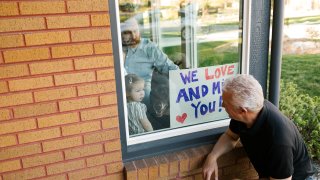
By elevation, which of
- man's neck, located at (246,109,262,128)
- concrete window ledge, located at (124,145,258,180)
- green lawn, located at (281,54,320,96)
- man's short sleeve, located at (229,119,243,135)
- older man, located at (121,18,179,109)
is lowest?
green lawn, located at (281,54,320,96)

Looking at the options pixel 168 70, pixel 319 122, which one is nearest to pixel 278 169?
pixel 168 70

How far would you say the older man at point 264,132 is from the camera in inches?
77.4

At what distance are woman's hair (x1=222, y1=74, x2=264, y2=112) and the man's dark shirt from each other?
139mm

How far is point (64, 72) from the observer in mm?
1965

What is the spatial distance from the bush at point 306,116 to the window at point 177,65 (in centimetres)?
128

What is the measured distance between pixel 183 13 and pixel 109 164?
1.29 meters

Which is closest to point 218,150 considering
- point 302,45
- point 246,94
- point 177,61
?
point 246,94

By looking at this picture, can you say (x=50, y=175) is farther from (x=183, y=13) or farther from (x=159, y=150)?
(x=183, y=13)

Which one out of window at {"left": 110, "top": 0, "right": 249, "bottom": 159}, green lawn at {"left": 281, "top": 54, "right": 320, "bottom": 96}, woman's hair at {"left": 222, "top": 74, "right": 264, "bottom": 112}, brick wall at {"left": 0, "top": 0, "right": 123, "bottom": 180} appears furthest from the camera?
green lawn at {"left": 281, "top": 54, "right": 320, "bottom": 96}

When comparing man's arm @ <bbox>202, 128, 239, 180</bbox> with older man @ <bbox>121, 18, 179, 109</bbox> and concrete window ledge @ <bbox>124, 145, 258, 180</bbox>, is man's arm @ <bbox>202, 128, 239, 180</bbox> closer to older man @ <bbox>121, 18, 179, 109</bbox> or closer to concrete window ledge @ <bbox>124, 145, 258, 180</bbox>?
concrete window ledge @ <bbox>124, 145, 258, 180</bbox>

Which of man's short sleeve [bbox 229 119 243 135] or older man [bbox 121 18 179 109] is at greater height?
older man [bbox 121 18 179 109]

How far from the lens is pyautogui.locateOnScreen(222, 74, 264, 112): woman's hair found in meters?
1.94

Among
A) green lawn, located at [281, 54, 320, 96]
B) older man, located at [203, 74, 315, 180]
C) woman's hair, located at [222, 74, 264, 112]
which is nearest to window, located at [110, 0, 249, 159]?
older man, located at [203, 74, 315, 180]

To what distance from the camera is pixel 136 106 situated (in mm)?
2461
